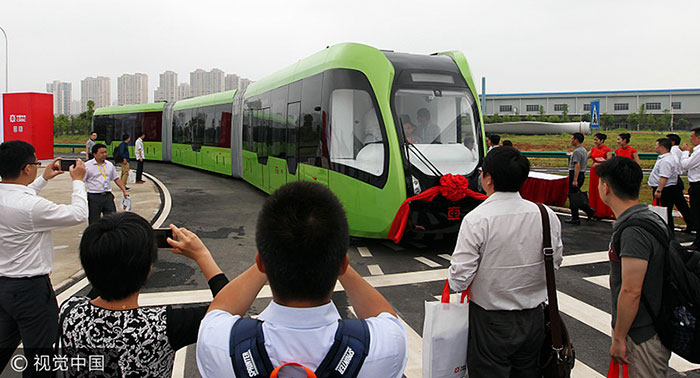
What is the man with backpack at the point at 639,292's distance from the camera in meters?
2.69

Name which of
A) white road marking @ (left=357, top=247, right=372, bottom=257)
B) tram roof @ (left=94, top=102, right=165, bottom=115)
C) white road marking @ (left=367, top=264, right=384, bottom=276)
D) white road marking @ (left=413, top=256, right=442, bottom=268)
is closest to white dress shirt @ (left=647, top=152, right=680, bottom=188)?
white road marking @ (left=413, top=256, right=442, bottom=268)

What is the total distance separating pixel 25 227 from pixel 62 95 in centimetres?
11444

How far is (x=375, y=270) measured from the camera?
7.47 meters

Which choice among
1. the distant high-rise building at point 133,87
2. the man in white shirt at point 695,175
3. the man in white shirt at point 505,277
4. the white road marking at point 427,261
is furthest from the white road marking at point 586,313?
the distant high-rise building at point 133,87

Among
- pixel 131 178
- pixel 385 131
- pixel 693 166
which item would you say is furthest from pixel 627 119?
pixel 385 131

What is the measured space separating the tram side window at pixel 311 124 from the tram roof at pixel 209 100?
35.0 feet

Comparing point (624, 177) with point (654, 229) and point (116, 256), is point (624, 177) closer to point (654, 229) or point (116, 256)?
point (654, 229)

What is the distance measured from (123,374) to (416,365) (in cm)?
296

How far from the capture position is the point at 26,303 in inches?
131

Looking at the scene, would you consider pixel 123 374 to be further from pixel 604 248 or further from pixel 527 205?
pixel 604 248

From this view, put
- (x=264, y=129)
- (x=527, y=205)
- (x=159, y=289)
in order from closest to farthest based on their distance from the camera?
1. (x=527, y=205)
2. (x=159, y=289)
3. (x=264, y=129)

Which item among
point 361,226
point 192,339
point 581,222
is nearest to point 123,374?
point 192,339

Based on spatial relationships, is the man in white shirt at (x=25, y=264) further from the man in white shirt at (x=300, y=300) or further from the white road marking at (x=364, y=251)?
the white road marking at (x=364, y=251)

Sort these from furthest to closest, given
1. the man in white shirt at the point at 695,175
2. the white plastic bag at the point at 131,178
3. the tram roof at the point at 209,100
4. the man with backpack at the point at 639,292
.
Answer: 1. the tram roof at the point at 209,100
2. the white plastic bag at the point at 131,178
3. the man in white shirt at the point at 695,175
4. the man with backpack at the point at 639,292
